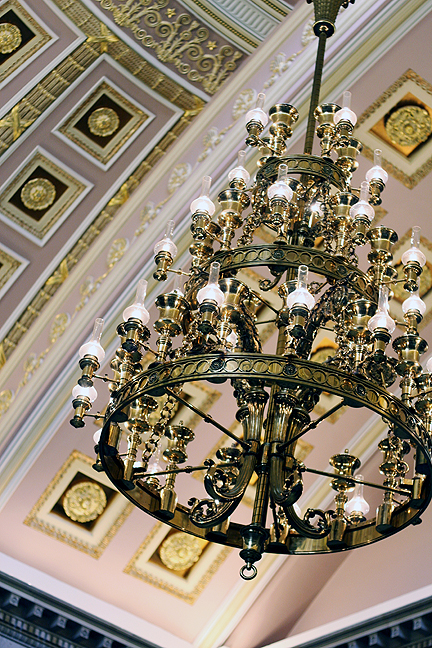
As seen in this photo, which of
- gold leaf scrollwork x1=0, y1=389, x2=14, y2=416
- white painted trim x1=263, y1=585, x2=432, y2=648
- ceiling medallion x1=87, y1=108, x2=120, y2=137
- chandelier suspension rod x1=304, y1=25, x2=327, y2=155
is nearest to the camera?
chandelier suspension rod x1=304, y1=25, x2=327, y2=155

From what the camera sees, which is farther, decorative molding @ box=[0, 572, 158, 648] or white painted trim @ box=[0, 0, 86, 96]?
decorative molding @ box=[0, 572, 158, 648]

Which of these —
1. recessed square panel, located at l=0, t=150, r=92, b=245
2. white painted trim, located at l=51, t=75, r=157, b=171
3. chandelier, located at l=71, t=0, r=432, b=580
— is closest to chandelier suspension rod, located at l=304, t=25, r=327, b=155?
chandelier, located at l=71, t=0, r=432, b=580

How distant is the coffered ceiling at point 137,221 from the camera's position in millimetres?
6816

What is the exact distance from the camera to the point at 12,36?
270 inches

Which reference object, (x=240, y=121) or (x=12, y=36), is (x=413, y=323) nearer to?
(x=240, y=121)

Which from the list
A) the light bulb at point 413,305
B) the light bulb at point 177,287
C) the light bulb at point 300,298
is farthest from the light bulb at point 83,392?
the light bulb at point 413,305

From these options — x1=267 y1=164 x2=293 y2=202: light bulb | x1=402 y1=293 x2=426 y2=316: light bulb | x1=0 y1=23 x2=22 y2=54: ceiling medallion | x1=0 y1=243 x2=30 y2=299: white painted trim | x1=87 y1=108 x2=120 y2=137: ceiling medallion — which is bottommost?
x1=402 y1=293 x2=426 y2=316: light bulb

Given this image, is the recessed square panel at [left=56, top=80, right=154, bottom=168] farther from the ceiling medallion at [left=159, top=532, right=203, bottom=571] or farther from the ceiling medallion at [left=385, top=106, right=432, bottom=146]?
the ceiling medallion at [left=159, top=532, right=203, bottom=571]

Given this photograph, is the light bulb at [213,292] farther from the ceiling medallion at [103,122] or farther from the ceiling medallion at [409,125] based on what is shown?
the ceiling medallion at [103,122]

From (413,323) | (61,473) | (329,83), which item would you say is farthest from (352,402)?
(61,473)

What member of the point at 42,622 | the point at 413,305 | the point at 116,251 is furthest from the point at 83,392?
the point at 42,622

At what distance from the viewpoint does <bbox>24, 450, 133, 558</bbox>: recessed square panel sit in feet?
26.7

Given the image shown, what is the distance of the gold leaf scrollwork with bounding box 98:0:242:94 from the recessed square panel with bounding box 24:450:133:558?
11.0ft

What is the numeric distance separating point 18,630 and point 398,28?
18.1 feet
